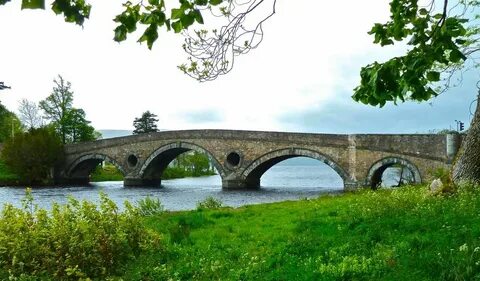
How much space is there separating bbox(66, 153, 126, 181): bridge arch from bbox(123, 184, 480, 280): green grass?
4274 centimetres

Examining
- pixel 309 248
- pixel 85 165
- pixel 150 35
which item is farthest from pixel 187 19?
pixel 85 165

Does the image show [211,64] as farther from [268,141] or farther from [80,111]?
[80,111]

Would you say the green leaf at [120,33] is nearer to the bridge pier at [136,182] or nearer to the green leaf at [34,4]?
the green leaf at [34,4]

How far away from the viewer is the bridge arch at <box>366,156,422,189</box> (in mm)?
34188

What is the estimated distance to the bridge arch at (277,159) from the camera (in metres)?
38.7

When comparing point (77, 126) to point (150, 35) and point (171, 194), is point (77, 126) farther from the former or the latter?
point (150, 35)

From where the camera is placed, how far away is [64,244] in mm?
6793

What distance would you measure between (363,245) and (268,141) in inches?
1390

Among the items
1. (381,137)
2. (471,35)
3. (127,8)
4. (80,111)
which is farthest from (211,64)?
(80,111)

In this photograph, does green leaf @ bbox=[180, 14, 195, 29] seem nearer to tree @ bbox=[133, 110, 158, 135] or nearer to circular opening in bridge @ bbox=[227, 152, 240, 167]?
circular opening in bridge @ bbox=[227, 152, 240, 167]

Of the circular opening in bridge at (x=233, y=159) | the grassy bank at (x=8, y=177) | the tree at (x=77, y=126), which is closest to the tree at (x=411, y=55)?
the circular opening in bridge at (x=233, y=159)

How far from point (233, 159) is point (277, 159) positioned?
14.4 ft

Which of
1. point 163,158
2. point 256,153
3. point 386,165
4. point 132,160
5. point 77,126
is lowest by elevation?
point 386,165

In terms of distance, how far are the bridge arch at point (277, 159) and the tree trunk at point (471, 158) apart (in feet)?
88.9
